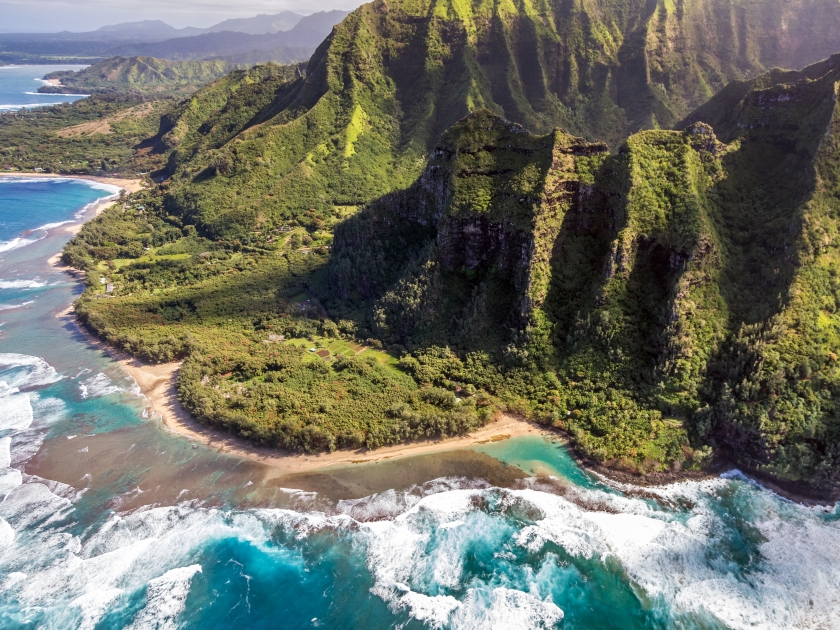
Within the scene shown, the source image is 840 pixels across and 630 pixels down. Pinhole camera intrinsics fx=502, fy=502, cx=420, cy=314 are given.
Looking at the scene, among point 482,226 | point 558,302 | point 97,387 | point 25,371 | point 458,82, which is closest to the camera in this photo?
point 558,302

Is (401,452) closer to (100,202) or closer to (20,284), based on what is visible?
(20,284)

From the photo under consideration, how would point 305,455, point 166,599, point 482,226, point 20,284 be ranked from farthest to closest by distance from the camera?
point 20,284
point 482,226
point 305,455
point 166,599

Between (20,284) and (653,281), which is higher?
(653,281)

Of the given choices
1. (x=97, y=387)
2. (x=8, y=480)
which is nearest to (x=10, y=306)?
(x=97, y=387)

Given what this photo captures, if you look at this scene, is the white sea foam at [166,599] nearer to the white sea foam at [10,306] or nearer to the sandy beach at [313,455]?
the sandy beach at [313,455]

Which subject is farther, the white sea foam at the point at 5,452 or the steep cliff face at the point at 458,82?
the steep cliff face at the point at 458,82

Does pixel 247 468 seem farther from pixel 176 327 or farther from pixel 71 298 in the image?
pixel 71 298

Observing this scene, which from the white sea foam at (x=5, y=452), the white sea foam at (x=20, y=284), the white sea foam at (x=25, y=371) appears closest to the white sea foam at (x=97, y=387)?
the white sea foam at (x=25, y=371)
